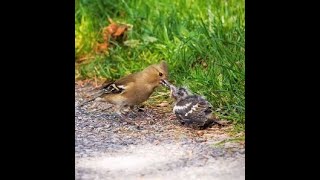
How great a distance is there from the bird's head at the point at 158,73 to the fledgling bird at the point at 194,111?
0.23 metres

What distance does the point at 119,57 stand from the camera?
516 centimetres

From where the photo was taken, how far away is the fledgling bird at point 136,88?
4426 millimetres

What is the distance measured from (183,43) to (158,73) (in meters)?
0.41

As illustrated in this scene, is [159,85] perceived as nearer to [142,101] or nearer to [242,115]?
[142,101]

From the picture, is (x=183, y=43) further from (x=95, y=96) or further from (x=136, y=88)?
(x=95, y=96)

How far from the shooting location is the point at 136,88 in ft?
14.6

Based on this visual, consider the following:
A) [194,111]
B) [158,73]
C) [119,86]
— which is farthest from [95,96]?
[194,111]

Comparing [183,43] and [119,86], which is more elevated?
[183,43]

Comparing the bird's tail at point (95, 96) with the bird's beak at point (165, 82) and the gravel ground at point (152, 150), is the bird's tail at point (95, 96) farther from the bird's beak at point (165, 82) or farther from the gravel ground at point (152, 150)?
the bird's beak at point (165, 82)

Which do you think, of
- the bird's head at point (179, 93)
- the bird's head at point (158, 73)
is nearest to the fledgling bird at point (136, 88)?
the bird's head at point (158, 73)

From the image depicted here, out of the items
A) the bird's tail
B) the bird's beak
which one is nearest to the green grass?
the bird's beak

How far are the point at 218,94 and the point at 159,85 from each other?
39 centimetres

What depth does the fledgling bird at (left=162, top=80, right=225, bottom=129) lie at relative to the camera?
411 centimetres
